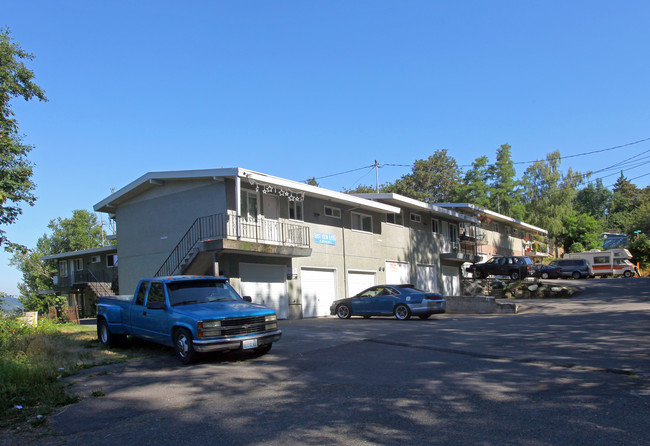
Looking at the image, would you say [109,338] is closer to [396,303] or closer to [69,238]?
[396,303]

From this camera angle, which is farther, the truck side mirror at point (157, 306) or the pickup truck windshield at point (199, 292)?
the pickup truck windshield at point (199, 292)

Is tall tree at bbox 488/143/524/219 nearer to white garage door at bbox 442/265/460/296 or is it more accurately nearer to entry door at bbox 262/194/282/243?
white garage door at bbox 442/265/460/296

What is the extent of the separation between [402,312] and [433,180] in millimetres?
41917

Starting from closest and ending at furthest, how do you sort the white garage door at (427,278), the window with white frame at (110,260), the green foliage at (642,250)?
1. the white garage door at (427,278)
2. the window with white frame at (110,260)
3. the green foliage at (642,250)

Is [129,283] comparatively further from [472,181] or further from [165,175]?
Result: [472,181]

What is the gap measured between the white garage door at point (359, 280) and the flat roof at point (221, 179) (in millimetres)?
3415

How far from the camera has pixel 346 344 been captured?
37.9ft

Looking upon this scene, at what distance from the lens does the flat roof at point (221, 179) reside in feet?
59.3

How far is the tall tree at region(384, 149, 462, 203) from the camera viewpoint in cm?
5835

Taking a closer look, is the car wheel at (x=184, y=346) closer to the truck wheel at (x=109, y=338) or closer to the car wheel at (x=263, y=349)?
the car wheel at (x=263, y=349)

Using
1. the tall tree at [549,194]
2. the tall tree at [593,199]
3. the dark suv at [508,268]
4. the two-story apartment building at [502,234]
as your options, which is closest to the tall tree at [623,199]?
the tall tree at [593,199]

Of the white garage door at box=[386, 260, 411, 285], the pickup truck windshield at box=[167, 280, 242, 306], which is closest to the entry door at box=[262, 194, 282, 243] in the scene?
the pickup truck windshield at box=[167, 280, 242, 306]

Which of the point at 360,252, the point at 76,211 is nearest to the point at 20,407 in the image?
the point at 360,252

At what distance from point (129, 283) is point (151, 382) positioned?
607 inches
